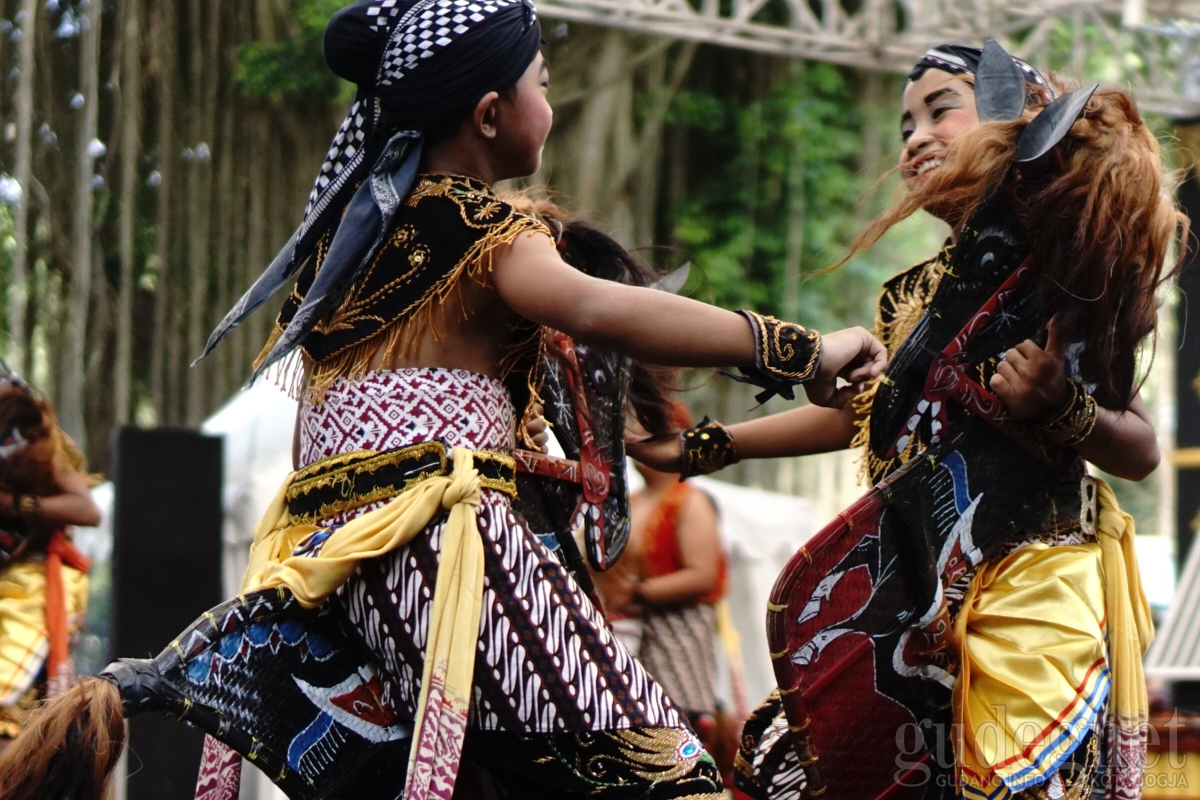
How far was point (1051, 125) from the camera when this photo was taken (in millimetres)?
2994

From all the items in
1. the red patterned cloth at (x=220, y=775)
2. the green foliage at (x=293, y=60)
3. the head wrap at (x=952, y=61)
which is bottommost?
the red patterned cloth at (x=220, y=775)

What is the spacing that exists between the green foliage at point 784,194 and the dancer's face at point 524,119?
8.32 meters

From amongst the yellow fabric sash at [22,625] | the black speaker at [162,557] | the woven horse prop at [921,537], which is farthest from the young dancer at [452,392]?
the black speaker at [162,557]

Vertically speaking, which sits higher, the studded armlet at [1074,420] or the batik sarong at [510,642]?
the studded armlet at [1074,420]

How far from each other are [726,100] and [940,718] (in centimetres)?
875

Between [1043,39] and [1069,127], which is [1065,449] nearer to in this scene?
[1069,127]

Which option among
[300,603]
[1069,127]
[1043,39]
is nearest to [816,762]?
[300,603]

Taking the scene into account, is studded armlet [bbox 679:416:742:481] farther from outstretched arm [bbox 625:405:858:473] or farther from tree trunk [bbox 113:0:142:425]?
tree trunk [bbox 113:0:142:425]

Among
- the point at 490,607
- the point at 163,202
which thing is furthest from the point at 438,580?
the point at 163,202

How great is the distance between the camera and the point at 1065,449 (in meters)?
3.27

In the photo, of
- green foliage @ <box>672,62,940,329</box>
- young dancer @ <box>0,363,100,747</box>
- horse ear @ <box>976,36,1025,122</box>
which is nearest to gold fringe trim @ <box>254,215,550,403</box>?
horse ear @ <box>976,36,1025,122</box>

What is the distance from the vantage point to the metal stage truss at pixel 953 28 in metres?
8.62

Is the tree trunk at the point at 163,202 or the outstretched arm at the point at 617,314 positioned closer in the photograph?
the outstretched arm at the point at 617,314

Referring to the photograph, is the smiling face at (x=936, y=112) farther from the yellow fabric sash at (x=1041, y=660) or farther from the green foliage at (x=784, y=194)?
Answer: the green foliage at (x=784, y=194)
